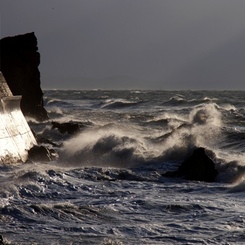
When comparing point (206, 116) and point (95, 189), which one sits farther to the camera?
point (206, 116)

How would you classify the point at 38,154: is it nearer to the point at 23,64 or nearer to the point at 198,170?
the point at 198,170

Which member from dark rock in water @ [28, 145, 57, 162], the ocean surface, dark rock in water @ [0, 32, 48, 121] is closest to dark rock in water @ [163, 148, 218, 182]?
the ocean surface

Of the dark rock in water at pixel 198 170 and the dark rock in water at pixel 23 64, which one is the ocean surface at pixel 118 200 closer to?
the dark rock in water at pixel 198 170

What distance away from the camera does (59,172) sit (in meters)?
15.2

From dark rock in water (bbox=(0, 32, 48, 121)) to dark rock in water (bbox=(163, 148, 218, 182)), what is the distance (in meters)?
20.5

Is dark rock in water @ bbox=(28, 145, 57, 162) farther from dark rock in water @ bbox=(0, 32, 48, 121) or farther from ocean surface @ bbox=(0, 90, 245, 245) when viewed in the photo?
dark rock in water @ bbox=(0, 32, 48, 121)

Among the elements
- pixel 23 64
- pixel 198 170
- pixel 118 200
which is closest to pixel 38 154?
pixel 198 170

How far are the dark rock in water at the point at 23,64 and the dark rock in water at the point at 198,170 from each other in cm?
2054

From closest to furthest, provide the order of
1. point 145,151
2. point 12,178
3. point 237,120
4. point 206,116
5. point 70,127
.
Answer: point 12,178, point 145,151, point 70,127, point 206,116, point 237,120

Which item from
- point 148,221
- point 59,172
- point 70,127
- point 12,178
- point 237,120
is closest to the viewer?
point 148,221

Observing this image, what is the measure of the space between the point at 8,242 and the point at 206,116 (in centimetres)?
2571

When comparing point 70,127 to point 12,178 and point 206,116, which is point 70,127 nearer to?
point 206,116

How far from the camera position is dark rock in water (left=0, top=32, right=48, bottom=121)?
3619 cm

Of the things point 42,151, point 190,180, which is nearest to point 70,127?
point 42,151
